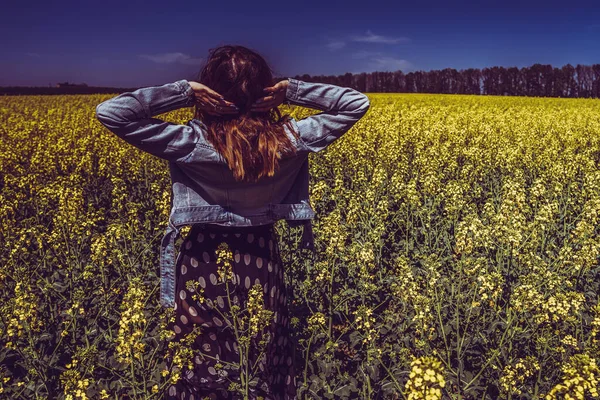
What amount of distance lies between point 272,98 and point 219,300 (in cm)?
128

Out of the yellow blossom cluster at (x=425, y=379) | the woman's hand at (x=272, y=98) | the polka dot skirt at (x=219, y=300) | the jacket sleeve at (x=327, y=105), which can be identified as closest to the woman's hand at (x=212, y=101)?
the woman's hand at (x=272, y=98)

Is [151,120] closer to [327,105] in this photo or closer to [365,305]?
[327,105]

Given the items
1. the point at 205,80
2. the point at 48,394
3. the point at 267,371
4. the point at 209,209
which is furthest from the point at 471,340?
the point at 48,394

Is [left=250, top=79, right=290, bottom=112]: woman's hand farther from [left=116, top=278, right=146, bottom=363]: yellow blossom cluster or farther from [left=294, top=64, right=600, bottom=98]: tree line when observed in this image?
[left=294, top=64, right=600, bottom=98]: tree line

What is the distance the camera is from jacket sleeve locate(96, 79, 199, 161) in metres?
2.20

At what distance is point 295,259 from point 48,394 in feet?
9.60

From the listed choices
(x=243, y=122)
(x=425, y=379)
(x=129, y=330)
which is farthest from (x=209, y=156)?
(x=425, y=379)

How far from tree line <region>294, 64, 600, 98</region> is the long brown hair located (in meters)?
56.0

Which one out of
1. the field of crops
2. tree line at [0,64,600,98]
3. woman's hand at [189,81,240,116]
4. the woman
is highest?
tree line at [0,64,600,98]

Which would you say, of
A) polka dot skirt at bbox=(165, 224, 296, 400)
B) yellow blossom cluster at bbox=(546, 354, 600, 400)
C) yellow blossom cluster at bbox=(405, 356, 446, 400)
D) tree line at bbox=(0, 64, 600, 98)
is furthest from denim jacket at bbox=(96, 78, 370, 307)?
tree line at bbox=(0, 64, 600, 98)

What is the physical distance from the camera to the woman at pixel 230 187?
230 centimetres

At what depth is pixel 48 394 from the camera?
11.9ft

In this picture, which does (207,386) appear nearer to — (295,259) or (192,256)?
(192,256)

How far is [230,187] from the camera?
256 centimetres
